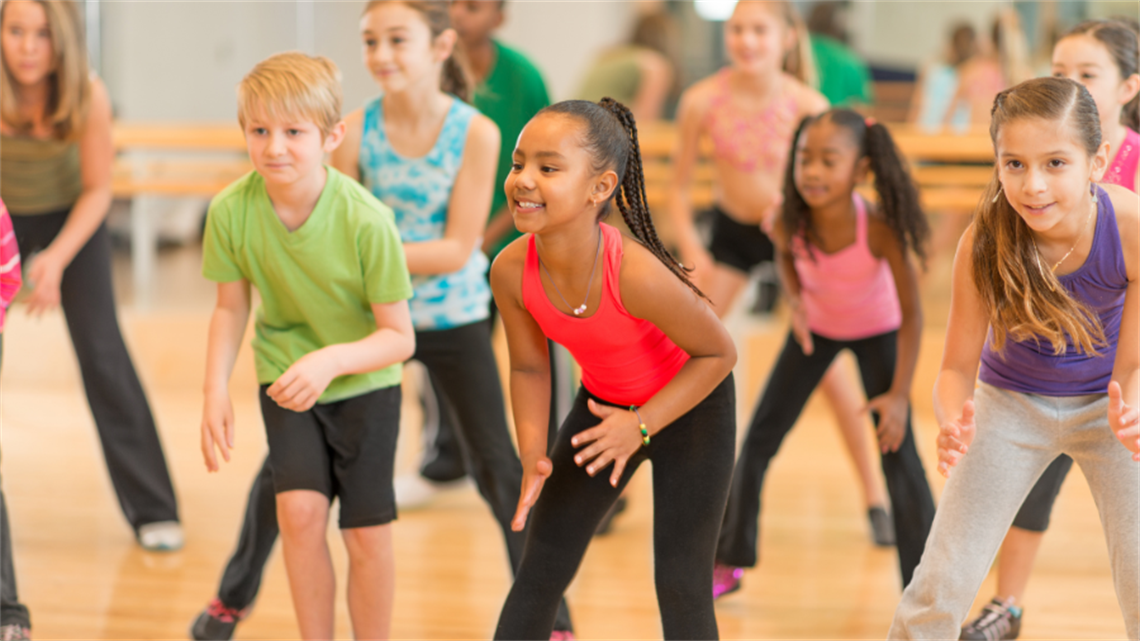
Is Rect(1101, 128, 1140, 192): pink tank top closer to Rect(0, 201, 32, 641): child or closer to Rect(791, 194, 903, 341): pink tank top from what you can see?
Rect(791, 194, 903, 341): pink tank top

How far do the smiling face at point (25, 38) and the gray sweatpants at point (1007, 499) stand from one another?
223 centimetres

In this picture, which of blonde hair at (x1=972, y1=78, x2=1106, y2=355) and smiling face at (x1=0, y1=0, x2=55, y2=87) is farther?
smiling face at (x1=0, y1=0, x2=55, y2=87)

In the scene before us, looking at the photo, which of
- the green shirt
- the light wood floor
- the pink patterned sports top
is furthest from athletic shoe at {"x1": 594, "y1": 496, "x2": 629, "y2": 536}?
the green shirt

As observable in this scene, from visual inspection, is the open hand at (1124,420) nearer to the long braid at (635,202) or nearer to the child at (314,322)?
the long braid at (635,202)

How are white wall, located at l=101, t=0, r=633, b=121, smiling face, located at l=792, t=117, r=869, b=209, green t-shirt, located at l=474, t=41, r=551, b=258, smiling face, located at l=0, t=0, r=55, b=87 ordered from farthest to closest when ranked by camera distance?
1. white wall, located at l=101, t=0, r=633, b=121
2. green t-shirt, located at l=474, t=41, r=551, b=258
3. smiling face, located at l=0, t=0, r=55, b=87
4. smiling face, located at l=792, t=117, r=869, b=209

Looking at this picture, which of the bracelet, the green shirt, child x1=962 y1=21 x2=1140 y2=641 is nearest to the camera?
the bracelet

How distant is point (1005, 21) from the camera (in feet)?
19.9

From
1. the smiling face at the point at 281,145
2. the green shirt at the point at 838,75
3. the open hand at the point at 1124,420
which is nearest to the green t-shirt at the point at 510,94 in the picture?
the smiling face at the point at 281,145

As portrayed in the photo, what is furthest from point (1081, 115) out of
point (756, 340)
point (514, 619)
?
point (756, 340)

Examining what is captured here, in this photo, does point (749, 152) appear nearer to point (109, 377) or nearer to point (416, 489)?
point (416, 489)

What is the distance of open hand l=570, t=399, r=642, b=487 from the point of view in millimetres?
1690

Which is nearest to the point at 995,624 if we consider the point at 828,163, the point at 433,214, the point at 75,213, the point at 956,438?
the point at 956,438

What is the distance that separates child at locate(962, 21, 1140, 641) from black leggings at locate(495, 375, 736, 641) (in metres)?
0.78

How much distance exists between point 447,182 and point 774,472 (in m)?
1.91
